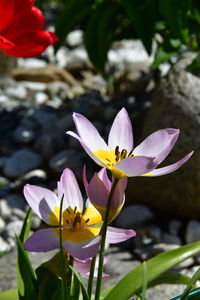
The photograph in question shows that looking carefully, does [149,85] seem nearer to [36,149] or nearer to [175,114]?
[36,149]

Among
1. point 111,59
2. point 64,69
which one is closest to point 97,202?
point 64,69

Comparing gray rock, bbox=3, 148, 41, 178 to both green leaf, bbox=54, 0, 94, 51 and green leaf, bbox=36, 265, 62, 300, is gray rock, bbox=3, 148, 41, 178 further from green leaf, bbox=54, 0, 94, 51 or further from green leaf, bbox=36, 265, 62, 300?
green leaf, bbox=36, 265, 62, 300

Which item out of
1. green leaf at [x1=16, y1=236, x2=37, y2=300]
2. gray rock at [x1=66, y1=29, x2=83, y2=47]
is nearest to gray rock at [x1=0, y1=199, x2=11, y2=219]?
green leaf at [x1=16, y1=236, x2=37, y2=300]

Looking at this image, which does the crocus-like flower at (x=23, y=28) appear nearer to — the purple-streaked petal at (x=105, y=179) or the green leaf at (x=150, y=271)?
the purple-streaked petal at (x=105, y=179)

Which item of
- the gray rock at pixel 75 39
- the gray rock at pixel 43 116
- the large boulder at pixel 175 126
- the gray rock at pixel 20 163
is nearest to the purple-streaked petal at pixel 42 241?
the large boulder at pixel 175 126

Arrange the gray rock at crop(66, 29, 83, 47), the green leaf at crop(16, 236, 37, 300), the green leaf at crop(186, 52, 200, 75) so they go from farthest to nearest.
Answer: the gray rock at crop(66, 29, 83, 47), the green leaf at crop(186, 52, 200, 75), the green leaf at crop(16, 236, 37, 300)

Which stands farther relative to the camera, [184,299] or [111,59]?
[111,59]
